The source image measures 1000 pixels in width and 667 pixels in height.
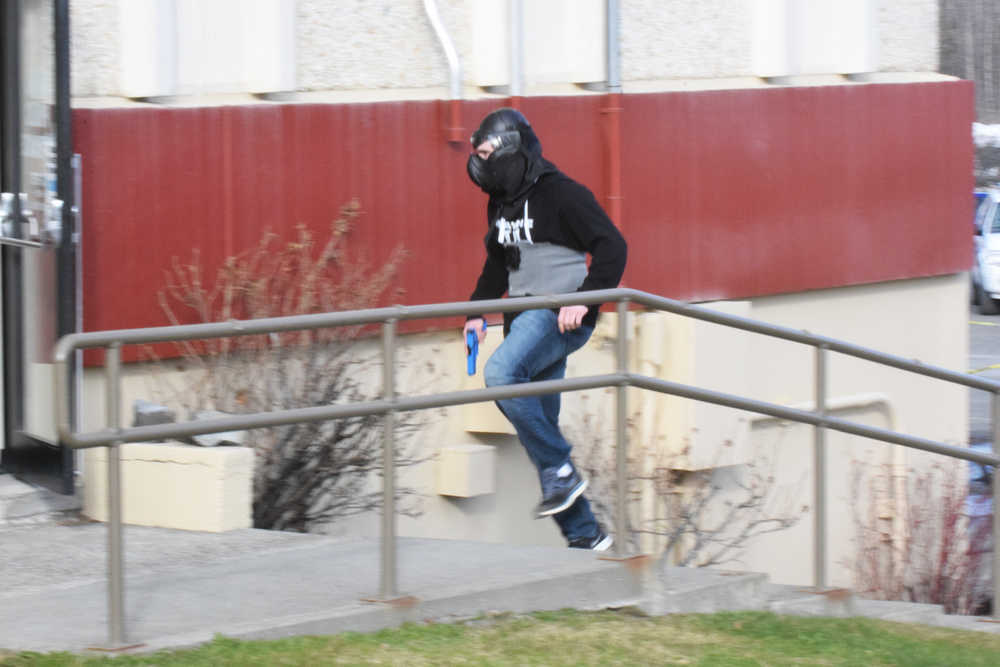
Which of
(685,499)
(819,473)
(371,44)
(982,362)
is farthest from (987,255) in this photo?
(819,473)

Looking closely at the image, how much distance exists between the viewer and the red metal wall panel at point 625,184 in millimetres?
7000

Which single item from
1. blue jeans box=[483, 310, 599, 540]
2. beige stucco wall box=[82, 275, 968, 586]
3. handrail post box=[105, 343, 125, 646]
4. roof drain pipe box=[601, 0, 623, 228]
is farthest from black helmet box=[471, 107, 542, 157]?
roof drain pipe box=[601, 0, 623, 228]

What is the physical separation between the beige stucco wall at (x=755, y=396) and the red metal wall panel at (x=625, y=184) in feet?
0.93

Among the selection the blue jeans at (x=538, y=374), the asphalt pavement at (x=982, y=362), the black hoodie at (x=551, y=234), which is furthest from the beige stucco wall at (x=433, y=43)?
the asphalt pavement at (x=982, y=362)

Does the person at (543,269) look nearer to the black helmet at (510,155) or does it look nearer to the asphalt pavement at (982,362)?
the black helmet at (510,155)

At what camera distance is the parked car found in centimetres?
2617

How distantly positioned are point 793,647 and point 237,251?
3.40m

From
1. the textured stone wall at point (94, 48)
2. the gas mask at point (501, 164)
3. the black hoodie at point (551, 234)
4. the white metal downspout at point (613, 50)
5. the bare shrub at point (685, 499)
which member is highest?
the white metal downspout at point (613, 50)

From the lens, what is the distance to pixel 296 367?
281 inches

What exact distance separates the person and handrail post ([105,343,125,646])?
1.83 m

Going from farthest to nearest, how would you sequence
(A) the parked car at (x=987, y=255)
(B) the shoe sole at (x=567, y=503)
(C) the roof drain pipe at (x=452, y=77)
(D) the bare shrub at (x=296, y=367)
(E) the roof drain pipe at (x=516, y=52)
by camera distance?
(A) the parked car at (x=987, y=255)
(E) the roof drain pipe at (x=516, y=52)
(C) the roof drain pipe at (x=452, y=77)
(D) the bare shrub at (x=296, y=367)
(B) the shoe sole at (x=567, y=503)

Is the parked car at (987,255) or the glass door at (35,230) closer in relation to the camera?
the glass door at (35,230)

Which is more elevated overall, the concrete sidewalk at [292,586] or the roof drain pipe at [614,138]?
the roof drain pipe at [614,138]

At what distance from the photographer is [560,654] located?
4711 millimetres
